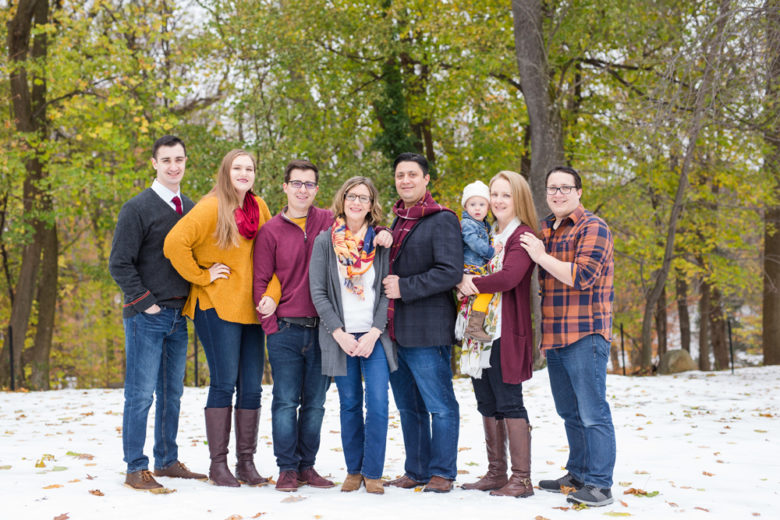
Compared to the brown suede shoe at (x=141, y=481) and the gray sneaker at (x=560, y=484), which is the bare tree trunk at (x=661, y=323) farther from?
the brown suede shoe at (x=141, y=481)

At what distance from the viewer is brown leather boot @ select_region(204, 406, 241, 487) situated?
14.8 ft

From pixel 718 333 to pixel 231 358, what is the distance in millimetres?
17775

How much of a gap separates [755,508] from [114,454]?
485 centimetres

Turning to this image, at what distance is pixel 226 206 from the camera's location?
4.44 meters

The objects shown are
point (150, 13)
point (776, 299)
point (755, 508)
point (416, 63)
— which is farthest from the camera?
point (416, 63)

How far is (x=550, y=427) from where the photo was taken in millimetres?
7258

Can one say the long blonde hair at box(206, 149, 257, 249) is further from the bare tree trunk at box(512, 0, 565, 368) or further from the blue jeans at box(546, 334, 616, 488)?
the bare tree trunk at box(512, 0, 565, 368)

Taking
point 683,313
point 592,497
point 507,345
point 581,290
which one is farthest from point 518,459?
point 683,313

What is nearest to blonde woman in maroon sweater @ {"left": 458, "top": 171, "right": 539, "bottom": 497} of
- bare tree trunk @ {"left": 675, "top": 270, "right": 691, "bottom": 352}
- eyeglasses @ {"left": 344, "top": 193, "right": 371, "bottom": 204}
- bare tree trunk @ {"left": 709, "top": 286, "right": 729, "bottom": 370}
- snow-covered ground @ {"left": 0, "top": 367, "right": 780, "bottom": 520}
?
snow-covered ground @ {"left": 0, "top": 367, "right": 780, "bottom": 520}

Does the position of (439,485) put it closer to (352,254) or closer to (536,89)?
(352,254)

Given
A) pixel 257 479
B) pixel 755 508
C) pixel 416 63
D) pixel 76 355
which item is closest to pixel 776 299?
pixel 416 63

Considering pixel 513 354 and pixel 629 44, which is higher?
pixel 629 44

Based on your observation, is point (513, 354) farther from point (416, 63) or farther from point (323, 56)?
point (416, 63)

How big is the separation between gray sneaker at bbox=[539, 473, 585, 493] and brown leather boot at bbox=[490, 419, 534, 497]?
28 cm
